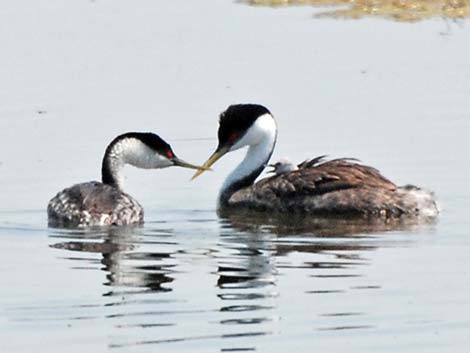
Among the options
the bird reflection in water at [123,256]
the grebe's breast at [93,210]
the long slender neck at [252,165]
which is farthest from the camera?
the long slender neck at [252,165]

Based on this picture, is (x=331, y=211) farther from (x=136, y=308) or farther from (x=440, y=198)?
(x=136, y=308)

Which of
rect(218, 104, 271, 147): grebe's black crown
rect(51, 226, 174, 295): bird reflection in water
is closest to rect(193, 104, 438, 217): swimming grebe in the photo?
rect(218, 104, 271, 147): grebe's black crown

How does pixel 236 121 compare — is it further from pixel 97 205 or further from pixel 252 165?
pixel 97 205

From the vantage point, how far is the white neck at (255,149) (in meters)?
18.7

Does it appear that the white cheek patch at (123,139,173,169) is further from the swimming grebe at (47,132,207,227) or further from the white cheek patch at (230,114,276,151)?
the white cheek patch at (230,114,276,151)

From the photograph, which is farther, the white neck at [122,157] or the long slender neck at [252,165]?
the long slender neck at [252,165]

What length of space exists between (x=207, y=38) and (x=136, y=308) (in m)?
12.6

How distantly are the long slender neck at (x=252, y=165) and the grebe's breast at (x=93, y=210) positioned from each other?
1.84m

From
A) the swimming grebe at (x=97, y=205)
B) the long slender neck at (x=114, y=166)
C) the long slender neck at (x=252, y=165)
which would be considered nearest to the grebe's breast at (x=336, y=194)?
the long slender neck at (x=252, y=165)

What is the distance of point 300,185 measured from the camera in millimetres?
17734

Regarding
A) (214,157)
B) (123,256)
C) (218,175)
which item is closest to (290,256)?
(123,256)

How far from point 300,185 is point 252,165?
1231 mm

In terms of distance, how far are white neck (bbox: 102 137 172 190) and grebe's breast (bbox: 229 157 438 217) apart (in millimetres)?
948

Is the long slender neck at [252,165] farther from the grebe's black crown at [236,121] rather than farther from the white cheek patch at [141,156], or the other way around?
the white cheek patch at [141,156]
